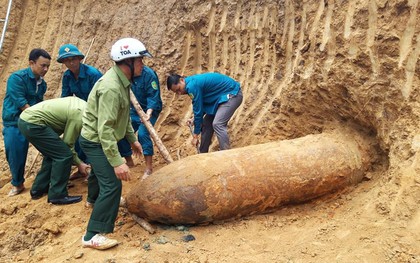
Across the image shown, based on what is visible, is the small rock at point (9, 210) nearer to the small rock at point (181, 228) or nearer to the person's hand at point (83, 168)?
the person's hand at point (83, 168)

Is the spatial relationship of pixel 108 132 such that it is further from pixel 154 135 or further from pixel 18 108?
pixel 18 108

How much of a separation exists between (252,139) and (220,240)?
188cm

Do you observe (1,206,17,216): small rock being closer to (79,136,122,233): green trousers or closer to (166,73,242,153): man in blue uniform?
(79,136,122,233): green trousers

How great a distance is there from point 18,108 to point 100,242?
2.26 m

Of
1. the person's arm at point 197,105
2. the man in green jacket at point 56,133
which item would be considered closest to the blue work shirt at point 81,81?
the man in green jacket at point 56,133

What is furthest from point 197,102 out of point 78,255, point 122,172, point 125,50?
point 78,255

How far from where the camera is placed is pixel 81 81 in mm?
4887

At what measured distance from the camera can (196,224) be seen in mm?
3498

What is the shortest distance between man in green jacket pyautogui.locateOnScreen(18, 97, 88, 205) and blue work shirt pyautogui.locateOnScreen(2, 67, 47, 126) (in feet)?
1.77

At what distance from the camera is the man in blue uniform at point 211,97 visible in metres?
4.57

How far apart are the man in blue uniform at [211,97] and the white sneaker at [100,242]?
176 cm

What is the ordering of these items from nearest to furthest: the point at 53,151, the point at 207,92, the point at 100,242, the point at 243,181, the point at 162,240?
1. the point at 100,242
2. the point at 162,240
3. the point at 243,181
4. the point at 53,151
5. the point at 207,92

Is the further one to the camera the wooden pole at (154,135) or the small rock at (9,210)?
the wooden pole at (154,135)

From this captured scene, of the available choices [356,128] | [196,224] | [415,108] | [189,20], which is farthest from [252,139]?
[189,20]
